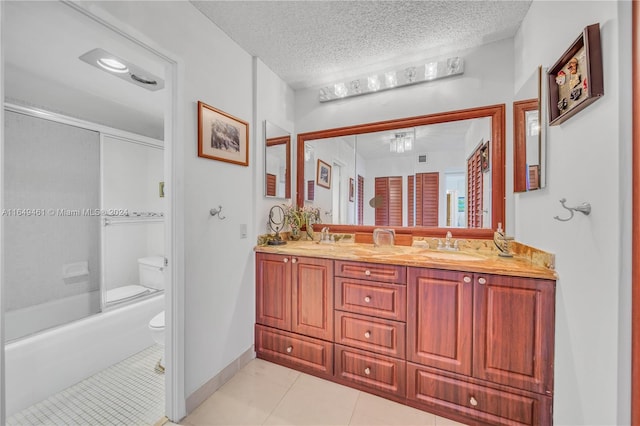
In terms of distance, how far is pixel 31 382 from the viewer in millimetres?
1616

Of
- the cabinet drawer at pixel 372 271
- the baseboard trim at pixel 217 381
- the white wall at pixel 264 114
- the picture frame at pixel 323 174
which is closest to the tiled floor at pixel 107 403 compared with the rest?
the baseboard trim at pixel 217 381

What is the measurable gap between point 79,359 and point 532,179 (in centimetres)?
337

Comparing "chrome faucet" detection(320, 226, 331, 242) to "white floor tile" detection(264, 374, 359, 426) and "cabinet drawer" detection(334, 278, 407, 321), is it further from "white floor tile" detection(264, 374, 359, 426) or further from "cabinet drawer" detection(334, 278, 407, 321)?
"white floor tile" detection(264, 374, 359, 426)

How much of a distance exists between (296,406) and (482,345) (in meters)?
1.19

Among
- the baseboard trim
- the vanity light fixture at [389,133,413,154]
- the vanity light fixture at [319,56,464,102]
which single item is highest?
the vanity light fixture at [319,56,464,102]

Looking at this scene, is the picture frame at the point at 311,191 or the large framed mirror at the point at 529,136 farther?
the picture frame at the point at 311,191

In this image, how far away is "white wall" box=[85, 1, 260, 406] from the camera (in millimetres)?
1484

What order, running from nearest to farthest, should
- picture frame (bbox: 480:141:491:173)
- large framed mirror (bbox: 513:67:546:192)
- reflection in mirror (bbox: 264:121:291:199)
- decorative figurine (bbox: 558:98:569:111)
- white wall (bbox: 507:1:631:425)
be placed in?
1. white wall (bbox: 507:1:631:425)
2. decorative figurine (bbox: 558:98:569:111)
3. large framed mirror (bbox: 513:67:546:192)
4. picture frame (bbox: 480:141:491:173)
5. reflection in mirror (bbox: 264:121:291:199)

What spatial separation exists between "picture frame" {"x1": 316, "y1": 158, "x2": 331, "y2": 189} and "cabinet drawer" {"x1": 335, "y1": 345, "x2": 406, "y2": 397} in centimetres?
147

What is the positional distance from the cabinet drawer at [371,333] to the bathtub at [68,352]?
73.3 inches

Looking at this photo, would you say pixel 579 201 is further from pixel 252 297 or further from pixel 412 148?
pixel 252 297

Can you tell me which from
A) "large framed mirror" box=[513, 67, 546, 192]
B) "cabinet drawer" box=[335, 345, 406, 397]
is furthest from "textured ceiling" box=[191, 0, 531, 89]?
"cabinet drawer" box=[335, 345, 406, 397]

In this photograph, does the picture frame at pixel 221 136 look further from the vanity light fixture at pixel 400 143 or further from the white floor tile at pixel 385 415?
the white floor tile at pixel 385 415

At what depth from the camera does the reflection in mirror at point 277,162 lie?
7.36 ft
